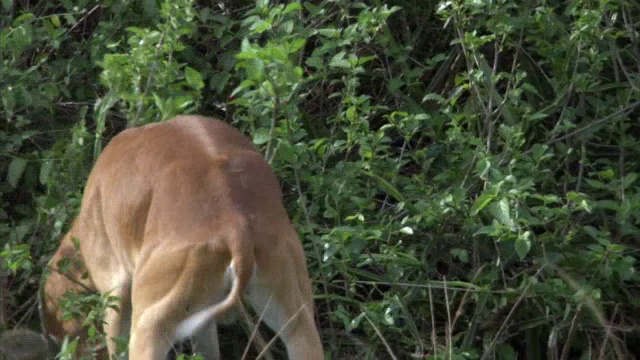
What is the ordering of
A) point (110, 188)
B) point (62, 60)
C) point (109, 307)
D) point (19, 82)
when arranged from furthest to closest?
point (62, 60) → point (19, 82) → point (110, 188) → point (109, 307)

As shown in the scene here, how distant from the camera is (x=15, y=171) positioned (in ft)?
19.8

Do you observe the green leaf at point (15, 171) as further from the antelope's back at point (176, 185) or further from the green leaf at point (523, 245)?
the green leaf at point (523, 245)

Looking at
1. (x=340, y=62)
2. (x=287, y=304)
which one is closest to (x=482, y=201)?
(x=340, y=62)

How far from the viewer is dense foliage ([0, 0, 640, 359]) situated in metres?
5.51

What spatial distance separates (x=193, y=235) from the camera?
4.43 metres

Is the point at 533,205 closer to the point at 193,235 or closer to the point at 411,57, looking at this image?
the point at 411,57

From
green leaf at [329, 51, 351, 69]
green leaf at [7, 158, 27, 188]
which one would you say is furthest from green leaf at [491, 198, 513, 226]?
green leaf at [7, 158, 27, 188]

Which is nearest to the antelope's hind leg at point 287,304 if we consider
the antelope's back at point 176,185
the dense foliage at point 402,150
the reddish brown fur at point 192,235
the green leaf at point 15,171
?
the reddish brown fur at point 192,235

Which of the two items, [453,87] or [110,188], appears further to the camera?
[453,87]

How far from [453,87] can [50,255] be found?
2092 millimetres

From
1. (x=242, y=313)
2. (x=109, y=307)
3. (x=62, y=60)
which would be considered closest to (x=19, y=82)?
(x=62, y=60)

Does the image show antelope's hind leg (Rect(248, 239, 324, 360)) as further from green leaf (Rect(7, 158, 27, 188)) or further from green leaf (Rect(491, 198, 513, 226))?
green leaf (Rect(7, 158, 27, 188))

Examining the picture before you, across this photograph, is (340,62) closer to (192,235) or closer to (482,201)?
(482,201)

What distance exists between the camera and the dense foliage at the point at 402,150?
18.1 ft
